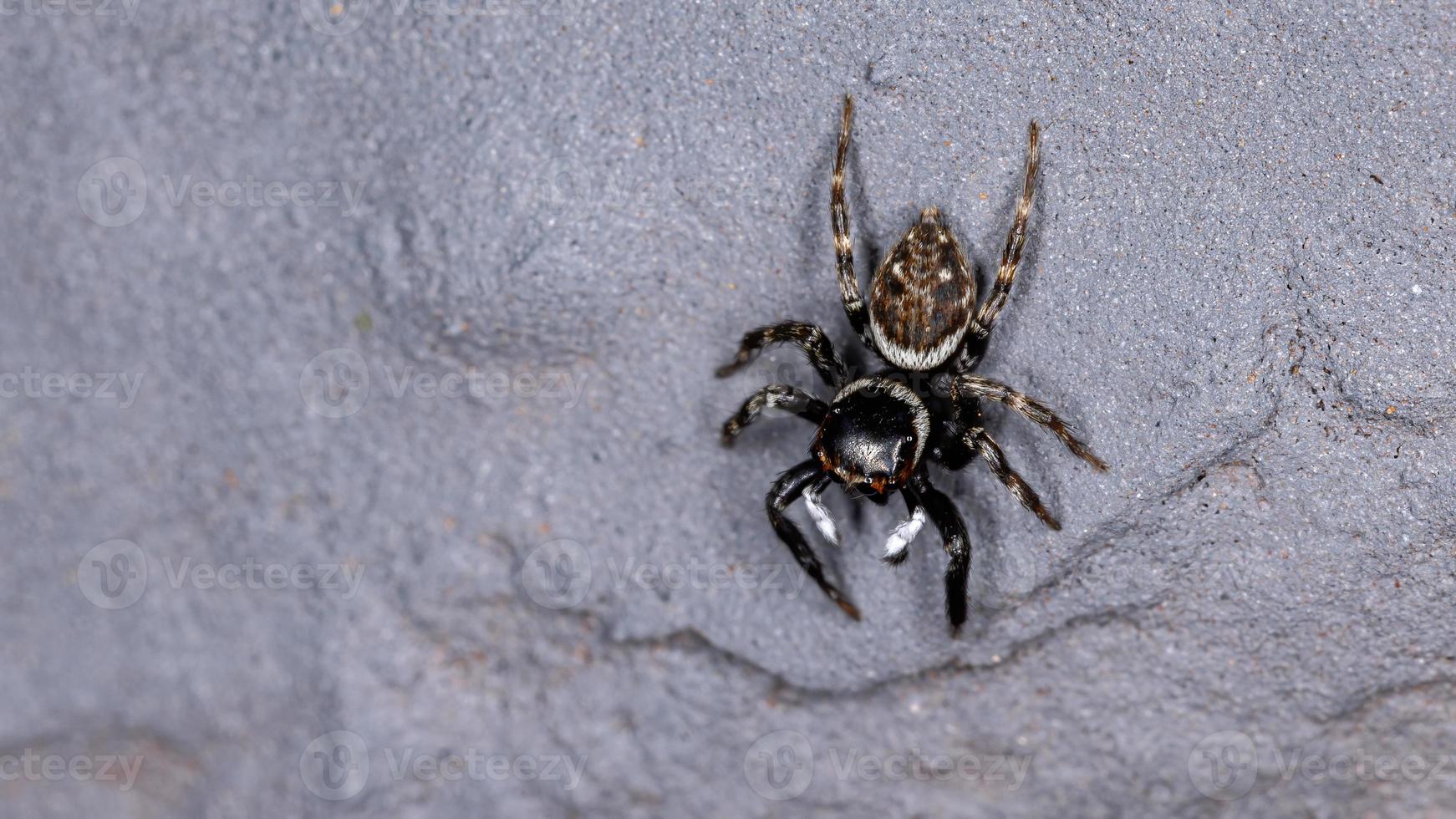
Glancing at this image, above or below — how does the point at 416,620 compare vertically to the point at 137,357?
below

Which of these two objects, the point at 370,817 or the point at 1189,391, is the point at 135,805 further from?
the point at 1189,391

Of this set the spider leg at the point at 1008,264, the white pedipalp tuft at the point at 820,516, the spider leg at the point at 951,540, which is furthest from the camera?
the white pedipalp tuft at the point at 820,516

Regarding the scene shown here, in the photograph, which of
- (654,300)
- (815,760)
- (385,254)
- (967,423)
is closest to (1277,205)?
(967,423)

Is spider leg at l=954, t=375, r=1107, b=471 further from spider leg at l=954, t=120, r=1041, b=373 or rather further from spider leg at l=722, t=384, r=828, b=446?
spider leg at l=722, t=384, r=828, b=446

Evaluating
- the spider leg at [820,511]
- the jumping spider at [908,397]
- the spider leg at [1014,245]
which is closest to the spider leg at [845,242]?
the jumping spider at [908,397]

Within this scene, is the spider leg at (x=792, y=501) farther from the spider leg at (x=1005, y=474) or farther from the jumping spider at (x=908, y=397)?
the spider leg at (x=1005, y=474)

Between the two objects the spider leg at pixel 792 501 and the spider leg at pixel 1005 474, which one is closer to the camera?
the spider leg at pixel 1005 474

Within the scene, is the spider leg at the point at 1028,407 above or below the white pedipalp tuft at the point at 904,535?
above
